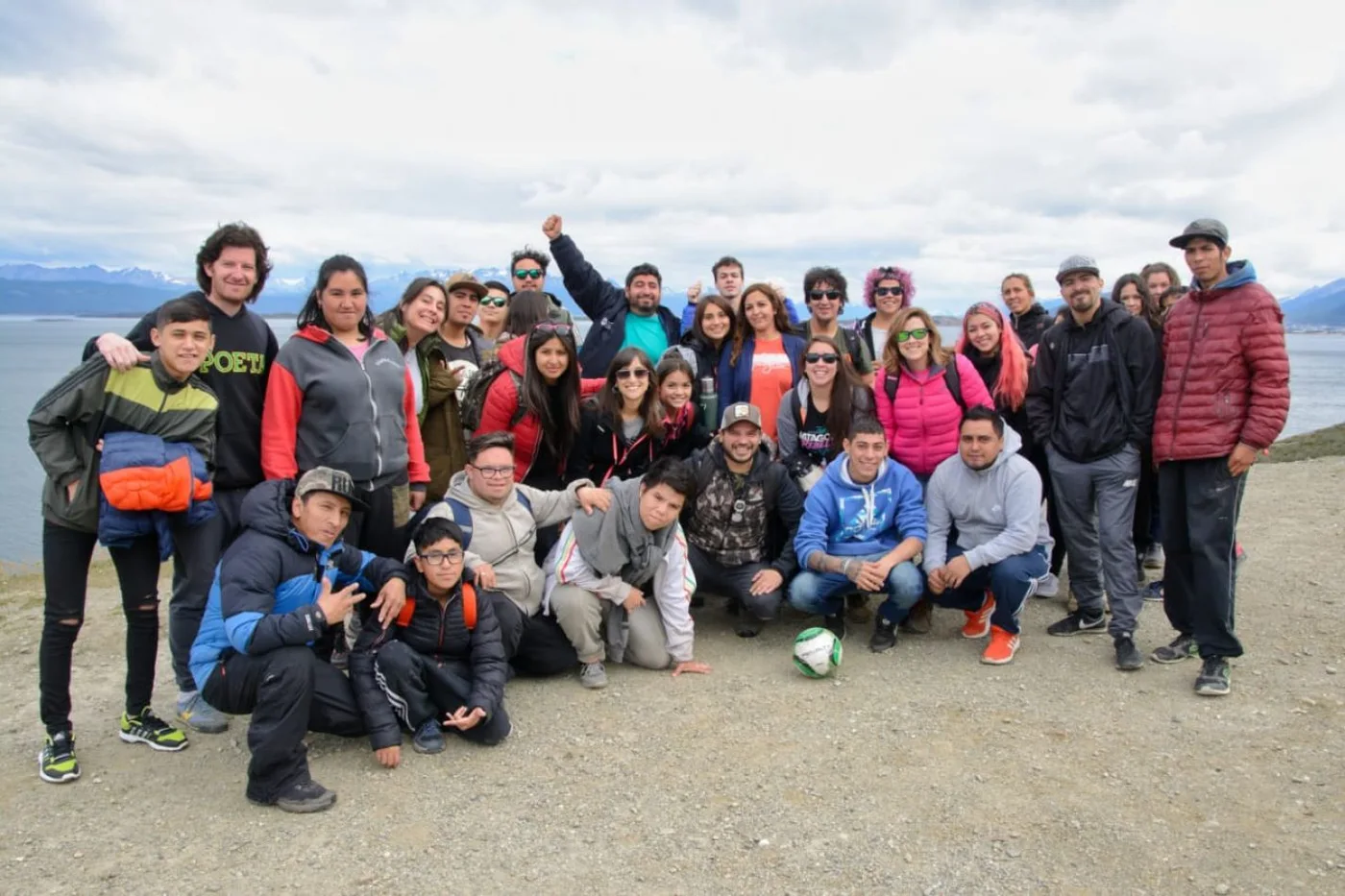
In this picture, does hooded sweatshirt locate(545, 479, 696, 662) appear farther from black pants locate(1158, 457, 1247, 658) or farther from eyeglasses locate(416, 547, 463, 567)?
black pants locate(1158, 457, 1247, 658)

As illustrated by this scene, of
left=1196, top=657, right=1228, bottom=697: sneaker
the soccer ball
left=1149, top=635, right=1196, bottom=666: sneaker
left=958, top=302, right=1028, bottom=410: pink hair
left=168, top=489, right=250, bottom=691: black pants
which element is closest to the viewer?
left=168, top=489, right=250, bottom=691: black pants

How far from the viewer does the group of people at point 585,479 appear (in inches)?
173

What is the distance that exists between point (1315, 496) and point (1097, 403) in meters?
7.59

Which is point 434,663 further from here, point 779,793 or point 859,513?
point 859,513

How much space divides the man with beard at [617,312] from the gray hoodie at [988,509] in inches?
108

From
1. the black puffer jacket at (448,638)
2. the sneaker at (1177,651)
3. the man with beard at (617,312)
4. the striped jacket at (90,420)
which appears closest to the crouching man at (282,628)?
the black puffer jacket at (448,638)

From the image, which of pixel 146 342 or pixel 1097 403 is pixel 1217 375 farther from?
pixel 146 342

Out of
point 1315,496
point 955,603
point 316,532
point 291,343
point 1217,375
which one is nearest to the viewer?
point 316,532

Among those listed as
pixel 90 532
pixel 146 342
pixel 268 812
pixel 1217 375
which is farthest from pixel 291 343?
pixel 1217 375

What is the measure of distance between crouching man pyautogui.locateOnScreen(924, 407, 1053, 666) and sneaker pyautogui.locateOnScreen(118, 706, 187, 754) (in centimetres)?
486

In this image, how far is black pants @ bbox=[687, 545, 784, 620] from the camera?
21.2ft

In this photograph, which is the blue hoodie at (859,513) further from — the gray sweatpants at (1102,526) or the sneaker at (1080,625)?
the sneaker at (1080,625)

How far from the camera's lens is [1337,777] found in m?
4.34

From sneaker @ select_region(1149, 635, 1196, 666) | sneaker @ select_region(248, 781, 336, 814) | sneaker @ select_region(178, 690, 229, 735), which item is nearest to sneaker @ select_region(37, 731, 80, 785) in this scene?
sneaker @ select_region(178, 690, 229, 735)
